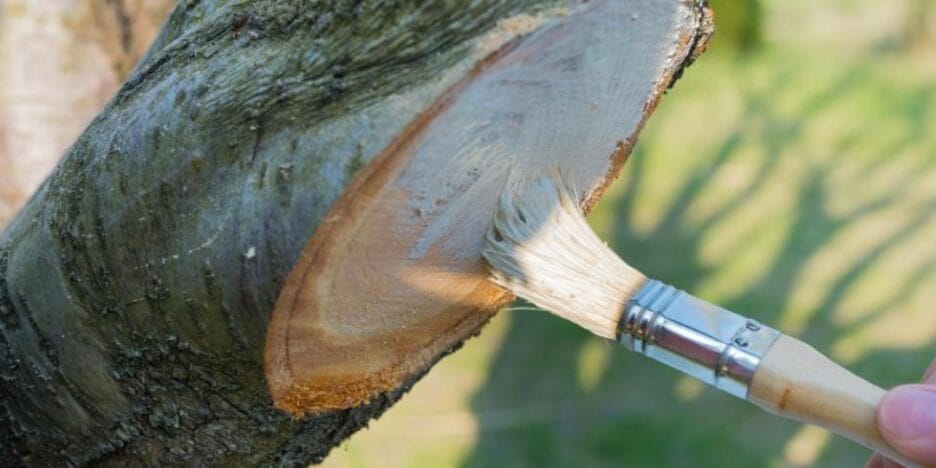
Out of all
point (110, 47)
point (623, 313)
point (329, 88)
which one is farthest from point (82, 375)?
point (110, 47)

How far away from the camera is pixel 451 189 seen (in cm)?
82

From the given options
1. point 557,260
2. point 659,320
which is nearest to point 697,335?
point 659,320

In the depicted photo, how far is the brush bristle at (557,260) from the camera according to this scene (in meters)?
0.88

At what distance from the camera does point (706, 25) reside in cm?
94

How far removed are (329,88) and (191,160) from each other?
0.13 meters

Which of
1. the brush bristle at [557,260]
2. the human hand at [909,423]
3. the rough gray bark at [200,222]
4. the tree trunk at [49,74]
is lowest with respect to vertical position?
the human hand at [909,423]

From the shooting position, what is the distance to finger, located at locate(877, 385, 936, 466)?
771 millimetres

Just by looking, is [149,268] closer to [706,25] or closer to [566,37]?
[566,37]

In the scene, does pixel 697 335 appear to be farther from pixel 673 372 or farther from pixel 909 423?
pixel 673 372

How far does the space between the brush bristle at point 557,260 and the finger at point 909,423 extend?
0.75 feet

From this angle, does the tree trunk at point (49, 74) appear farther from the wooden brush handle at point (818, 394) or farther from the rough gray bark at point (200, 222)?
the wooden brush handle at point (818, 394)

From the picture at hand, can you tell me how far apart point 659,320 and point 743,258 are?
2556mm

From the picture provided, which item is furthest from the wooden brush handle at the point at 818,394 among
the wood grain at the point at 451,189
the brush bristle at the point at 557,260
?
the wood grain at the point at 451,189

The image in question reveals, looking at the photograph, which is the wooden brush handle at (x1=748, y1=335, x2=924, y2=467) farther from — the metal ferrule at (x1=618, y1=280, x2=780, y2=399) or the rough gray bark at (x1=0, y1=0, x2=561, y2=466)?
the rough gray bark at (x1=0, y1=0, x2=561, y2=466)
